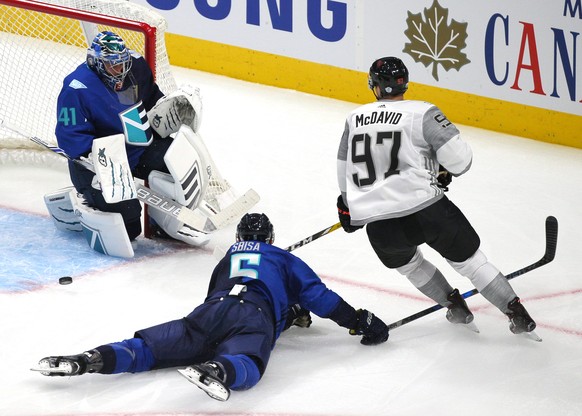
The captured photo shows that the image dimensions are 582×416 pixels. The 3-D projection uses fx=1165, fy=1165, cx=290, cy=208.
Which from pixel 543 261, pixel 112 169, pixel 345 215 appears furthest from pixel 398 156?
pixel 112 169

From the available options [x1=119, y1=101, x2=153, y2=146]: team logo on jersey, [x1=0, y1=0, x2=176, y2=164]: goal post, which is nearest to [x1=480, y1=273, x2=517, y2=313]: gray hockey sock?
[x1=119, y1=101, x2=153, y2=146]: team logo on jersey

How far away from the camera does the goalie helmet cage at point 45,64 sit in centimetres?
542

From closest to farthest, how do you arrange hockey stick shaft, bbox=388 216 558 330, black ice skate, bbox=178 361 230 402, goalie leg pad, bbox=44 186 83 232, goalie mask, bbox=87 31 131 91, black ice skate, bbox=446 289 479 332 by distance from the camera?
black ice skate, bbox=178 361 230 402 → hockey stick shaft, bbox=388 216 558 330 → black ice skate, bbox=446 289 479 332 → goalie mask, bbox=87 31 131 91 → goalie leg pad, bbox=44 186 83 232

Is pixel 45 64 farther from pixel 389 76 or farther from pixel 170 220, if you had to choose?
pixel 389 76

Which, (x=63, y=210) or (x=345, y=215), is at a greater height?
(x=345, y=215)

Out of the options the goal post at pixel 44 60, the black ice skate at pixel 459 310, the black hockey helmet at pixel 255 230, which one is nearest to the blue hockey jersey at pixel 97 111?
the goal post at pixel 44 60

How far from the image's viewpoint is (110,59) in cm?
477

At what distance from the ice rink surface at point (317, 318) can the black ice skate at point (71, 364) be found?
0.33 ft

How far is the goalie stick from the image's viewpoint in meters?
4.82

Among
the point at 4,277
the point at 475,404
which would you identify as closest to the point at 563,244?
the point at 475,404

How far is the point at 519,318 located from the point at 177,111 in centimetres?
178

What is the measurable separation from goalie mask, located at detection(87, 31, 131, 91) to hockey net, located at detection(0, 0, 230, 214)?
0.43 metres

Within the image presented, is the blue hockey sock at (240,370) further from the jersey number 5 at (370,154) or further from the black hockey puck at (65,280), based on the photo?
the black hockey puck at (65,280)

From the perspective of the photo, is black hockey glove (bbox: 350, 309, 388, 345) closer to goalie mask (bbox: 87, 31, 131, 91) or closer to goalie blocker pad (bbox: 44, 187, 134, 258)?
goalie blocker pad (bbox: 44, 187, 134, 258)
